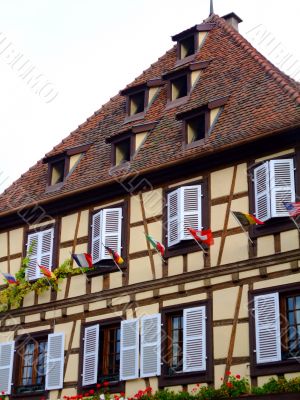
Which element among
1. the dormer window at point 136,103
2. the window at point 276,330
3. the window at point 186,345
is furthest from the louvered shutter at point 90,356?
the dormer window at point 136,103

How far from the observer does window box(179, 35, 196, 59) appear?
22750 mm

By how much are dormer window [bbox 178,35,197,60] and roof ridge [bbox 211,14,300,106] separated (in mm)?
892

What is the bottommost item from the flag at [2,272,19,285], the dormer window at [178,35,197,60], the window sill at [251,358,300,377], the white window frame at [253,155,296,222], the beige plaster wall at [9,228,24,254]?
the window sill at [251,358,300,377]

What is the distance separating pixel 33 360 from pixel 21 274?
6.63 ft

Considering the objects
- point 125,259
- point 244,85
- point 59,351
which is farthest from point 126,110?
point 59,351

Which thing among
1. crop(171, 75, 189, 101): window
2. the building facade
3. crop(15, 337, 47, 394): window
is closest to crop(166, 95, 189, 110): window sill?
the building facade

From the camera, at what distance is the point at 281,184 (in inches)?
650

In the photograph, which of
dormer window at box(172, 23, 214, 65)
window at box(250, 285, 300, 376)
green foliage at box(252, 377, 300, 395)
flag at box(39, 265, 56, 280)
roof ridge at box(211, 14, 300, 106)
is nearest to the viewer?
green foliage at box(252, 377, 300, 395)

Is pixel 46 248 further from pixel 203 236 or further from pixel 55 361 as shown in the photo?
pixel 203 236

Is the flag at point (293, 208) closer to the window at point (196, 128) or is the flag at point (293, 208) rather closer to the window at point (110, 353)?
the window at point (196, 128)

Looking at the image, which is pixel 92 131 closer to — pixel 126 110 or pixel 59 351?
pixel 126 110

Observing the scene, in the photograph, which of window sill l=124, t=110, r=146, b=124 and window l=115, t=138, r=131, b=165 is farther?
window sill l=124, t=110, r=146, b=124

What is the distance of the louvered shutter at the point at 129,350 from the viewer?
17453 millimetres

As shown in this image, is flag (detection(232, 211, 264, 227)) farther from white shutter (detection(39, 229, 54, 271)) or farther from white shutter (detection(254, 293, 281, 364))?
white shutter (detection(39, 229, 54, 271))
